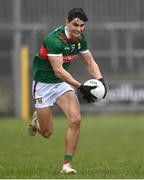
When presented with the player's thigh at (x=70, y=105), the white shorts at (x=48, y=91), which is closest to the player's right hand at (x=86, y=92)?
the player's thigh at (x=70, y=105)

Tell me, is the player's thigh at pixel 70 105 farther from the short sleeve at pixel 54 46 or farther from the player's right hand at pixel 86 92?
the short sleeve at pixel 54 46

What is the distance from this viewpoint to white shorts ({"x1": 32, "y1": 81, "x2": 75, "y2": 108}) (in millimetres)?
11211

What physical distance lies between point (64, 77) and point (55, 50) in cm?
38

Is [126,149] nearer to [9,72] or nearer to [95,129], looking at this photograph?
[95,129]

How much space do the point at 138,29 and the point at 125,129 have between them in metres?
7.97

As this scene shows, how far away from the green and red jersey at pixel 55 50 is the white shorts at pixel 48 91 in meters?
0.07

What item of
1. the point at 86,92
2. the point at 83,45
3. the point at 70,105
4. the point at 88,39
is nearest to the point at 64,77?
the point at 86,92

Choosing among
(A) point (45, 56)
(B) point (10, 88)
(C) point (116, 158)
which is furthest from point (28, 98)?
(A) point (45, 56)

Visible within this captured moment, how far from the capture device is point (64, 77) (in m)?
10.6

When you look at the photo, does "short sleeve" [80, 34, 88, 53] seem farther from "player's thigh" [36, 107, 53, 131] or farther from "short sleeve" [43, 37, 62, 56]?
"player's thigh" [36, 107, 53, 131]

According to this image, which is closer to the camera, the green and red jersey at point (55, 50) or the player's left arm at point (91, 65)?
the green and red jersey at point (55, 50)

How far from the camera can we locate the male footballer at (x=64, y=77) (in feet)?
34.7

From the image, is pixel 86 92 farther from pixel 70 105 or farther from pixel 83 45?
pixel 83 45

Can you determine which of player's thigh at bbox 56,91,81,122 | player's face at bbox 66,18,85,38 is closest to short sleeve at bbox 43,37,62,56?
player's face at bbox 66,18,85,38
